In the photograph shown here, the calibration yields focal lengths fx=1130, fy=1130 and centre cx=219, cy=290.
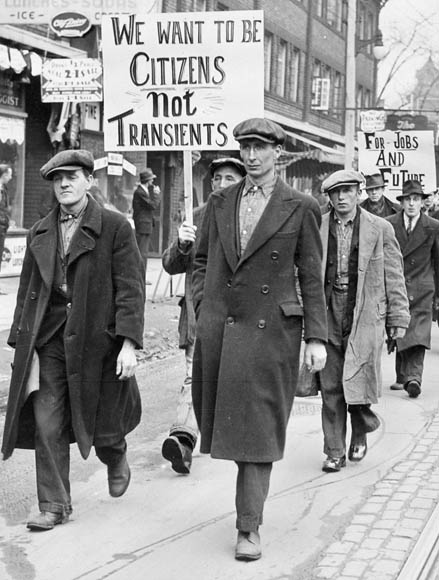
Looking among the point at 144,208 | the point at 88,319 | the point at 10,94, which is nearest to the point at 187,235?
the point at 88,319

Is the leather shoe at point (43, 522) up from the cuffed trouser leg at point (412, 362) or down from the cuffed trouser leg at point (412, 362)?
down

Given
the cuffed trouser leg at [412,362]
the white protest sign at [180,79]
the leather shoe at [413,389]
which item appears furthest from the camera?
the cuffed trouser leg at [412,362]

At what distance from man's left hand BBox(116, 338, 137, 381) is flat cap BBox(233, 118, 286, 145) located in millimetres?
1157

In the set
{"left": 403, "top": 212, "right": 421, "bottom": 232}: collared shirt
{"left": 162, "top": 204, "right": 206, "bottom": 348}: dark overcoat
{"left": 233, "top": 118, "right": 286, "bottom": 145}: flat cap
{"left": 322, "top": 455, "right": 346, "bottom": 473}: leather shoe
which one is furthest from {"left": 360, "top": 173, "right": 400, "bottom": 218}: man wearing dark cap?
{"left": 233, "top": 118, "right": 286, "bottom": 145}: flat cap

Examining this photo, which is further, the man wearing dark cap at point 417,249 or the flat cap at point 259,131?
the man wearing dark cap at point 417,249

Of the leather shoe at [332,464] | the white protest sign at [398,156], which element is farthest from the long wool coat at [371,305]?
the white protest sign at [398,156]

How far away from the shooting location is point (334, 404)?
23.0 feet

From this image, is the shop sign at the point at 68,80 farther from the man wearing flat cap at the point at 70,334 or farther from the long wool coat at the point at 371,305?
the man wearing flat cap at the point at 70,334

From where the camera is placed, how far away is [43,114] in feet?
65.7

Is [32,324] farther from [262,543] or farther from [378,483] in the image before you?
[378,483]

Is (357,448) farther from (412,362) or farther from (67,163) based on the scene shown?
(412,362)

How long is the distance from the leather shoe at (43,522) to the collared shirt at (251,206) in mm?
1596

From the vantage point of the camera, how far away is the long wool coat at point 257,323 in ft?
16.8

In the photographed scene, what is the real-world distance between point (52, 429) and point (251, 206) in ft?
4.75
